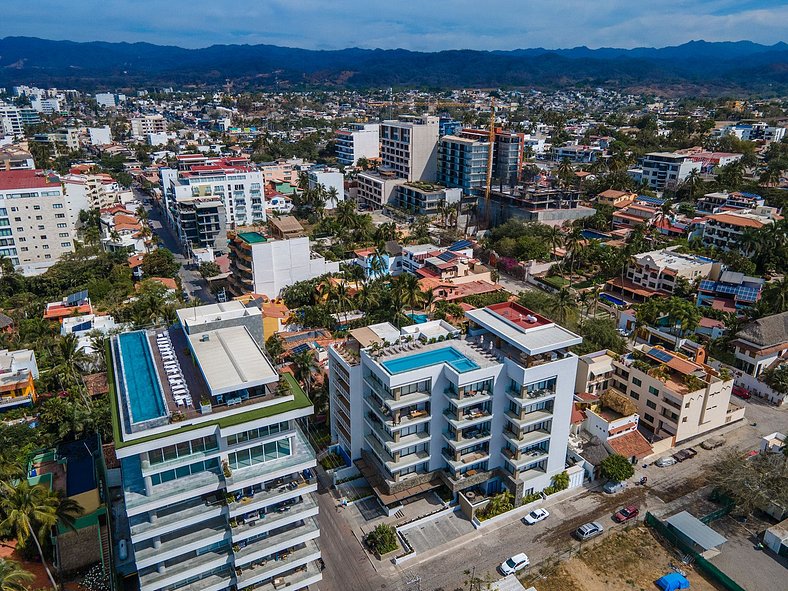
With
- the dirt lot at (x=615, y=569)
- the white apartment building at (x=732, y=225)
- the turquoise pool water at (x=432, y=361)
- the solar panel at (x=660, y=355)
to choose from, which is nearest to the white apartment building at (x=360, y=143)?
the white apartment building at (x=732, y=225)

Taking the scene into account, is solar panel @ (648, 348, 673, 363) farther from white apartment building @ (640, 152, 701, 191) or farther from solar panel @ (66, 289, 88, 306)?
white apartment building @ (640, 152, 701, 191)

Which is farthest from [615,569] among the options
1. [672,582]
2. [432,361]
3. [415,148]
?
[415,148]

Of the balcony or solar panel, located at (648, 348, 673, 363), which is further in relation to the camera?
solar panel, located at (648, 348, 673, 363)

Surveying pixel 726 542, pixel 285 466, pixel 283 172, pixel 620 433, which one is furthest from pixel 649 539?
pixel 283 172

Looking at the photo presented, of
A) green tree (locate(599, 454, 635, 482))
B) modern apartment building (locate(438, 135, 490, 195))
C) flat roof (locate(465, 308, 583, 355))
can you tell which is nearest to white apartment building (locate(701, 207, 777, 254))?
modern apartment building (locate(438, 135, 490, 195))

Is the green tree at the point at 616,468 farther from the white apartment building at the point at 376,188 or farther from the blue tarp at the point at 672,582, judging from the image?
the white apartment building at the point at 376,188

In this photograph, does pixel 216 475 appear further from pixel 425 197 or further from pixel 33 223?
pixel 425 197
